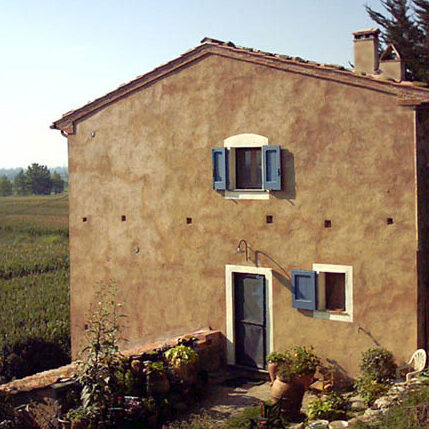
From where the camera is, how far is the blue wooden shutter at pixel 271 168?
12.6 m

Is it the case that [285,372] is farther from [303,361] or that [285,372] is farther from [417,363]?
[417,363]

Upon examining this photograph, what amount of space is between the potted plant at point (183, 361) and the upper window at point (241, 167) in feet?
11.0

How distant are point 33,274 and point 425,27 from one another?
23.2 metres

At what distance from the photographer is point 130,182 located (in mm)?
Result: 14883

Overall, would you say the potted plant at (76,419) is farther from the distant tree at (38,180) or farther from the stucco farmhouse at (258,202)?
the distant tree at (38,180)

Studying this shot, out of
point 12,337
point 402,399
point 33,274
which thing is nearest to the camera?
point 402,399

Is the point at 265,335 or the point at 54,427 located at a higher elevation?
the point at 265,335

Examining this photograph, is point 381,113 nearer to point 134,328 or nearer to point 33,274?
point 134,328

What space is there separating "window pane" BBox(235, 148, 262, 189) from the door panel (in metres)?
1.89

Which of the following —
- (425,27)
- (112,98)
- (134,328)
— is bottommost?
(134,328)

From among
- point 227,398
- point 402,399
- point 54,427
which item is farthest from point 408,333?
point 54,427

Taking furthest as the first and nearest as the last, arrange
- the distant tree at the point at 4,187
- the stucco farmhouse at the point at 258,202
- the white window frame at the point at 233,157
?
the distant tree at the point at 4,187, the white window frame at the point at 233,157, the stucco farmhouse at the point at 258,202

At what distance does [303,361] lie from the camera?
1177cm

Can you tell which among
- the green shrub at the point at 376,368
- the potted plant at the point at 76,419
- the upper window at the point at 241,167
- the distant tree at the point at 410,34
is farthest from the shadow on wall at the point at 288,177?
the distant tree at the point at 410,34
